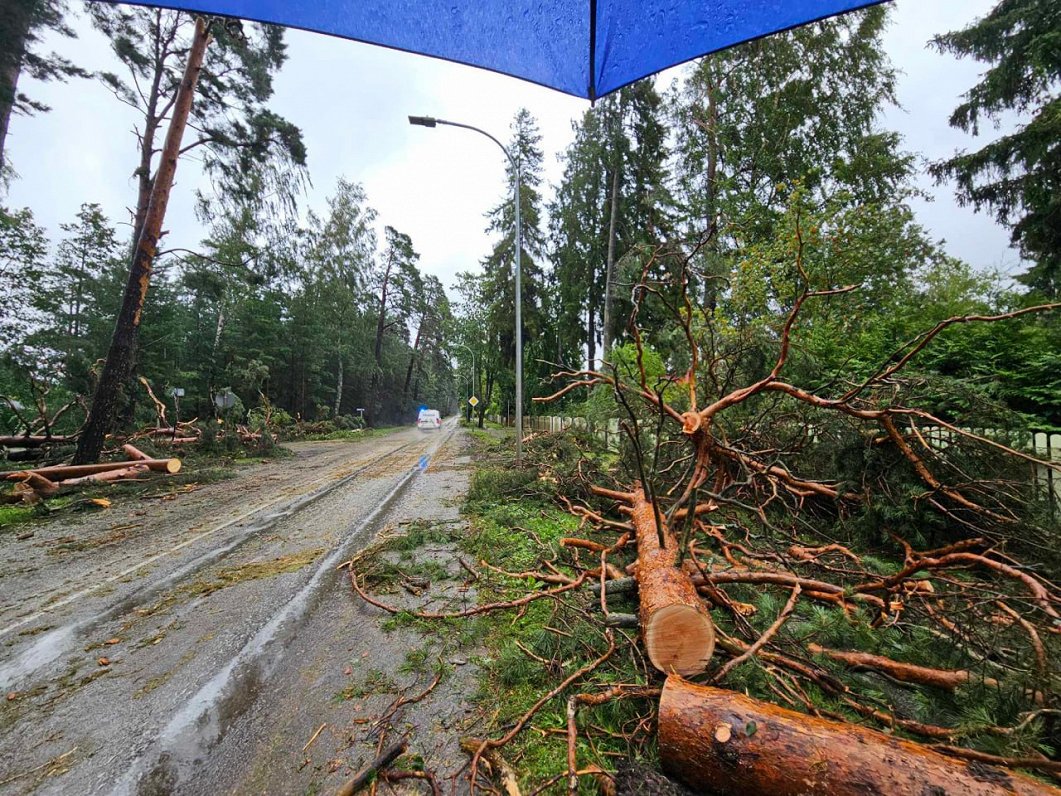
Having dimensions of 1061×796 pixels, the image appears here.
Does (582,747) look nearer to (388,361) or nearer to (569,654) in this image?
(569,654)

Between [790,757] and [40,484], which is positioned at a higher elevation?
[790,757]

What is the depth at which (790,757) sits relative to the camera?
1.46 metres

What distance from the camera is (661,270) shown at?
51.0 feet

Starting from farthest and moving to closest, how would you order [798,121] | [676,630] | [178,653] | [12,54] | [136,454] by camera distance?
1. [798,121]
2. [136,454]
3. [12,54]
4. [178,653]
5. [676,630]

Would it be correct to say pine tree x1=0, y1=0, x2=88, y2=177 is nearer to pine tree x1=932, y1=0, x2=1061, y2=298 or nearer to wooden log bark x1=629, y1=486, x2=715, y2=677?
wooden log bark x1=629, y1=486, x2=715, y2=677

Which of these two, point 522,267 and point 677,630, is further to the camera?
point 522,267

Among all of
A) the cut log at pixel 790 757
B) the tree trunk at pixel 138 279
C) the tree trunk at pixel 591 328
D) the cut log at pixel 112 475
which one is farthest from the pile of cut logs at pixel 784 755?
the tree trunk at pixel 591 328

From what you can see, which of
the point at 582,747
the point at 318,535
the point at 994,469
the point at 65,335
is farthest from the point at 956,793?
the point at 65,335

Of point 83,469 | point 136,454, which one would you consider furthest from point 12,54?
point 83,469

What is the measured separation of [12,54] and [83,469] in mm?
8538

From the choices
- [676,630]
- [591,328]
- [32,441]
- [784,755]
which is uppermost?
[591,328]

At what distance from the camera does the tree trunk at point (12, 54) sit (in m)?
7.73

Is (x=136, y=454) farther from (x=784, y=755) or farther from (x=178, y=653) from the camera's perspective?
(x=784, y=755)

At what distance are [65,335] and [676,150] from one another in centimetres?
2812
